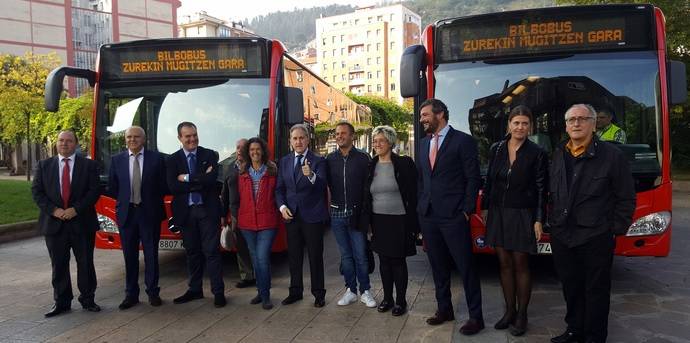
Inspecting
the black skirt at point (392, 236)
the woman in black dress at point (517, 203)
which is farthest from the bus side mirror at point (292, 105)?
the woman in black dress at point (517, 203)

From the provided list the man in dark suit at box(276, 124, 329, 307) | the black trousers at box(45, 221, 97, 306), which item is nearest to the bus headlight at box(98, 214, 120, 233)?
the black trousers at box(45, 221, 97, 306)

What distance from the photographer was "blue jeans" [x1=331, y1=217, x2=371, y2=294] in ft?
17.0

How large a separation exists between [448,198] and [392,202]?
59cm

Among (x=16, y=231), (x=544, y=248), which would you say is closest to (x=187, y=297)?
(x=544, y=248)

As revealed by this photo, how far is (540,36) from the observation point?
565 cm

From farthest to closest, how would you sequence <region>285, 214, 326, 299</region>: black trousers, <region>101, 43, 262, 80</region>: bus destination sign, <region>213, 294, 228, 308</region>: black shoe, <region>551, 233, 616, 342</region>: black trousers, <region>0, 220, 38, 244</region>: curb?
<region>0, 220, 38, 244</region>: curb
<region>101, 43, 262, 80</region>: bus destination sign
<region>213, 294, 228, 308</region>: black shoe
<region>285, 214, 326, 299</region>: black trousers
<region>551, 233, 616, 342</region>: black trousers

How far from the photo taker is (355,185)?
509cm

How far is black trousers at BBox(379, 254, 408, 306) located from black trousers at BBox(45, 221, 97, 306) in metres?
2.96

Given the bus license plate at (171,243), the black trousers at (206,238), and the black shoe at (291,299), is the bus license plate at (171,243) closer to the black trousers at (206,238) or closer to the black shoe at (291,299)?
the black trousers at (206,238)

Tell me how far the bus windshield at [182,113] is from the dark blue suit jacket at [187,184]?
870mm

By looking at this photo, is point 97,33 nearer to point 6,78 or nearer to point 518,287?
point 6,78

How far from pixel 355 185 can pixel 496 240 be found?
1417 mm

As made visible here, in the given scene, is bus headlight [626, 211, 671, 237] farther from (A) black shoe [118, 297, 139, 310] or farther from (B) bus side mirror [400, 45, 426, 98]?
(A) black shoe [118, 297, 139, 310]

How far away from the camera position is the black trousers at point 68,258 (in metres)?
5.25
